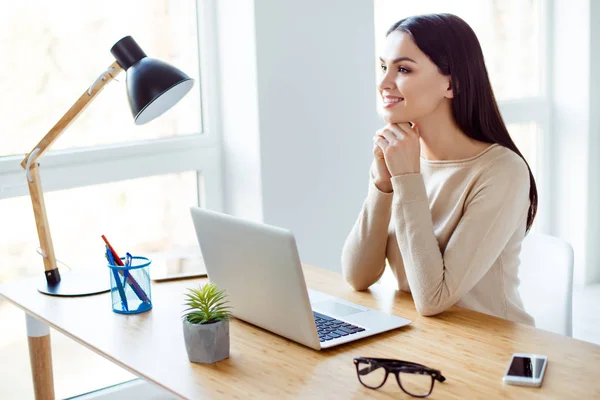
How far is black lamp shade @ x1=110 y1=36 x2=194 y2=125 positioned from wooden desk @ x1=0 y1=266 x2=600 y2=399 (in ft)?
1.37

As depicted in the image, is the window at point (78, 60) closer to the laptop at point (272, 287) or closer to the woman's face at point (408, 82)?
the laptop at point (272, 287)

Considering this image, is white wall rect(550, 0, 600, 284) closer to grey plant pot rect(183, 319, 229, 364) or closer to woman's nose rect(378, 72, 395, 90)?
woman's nose rect(378, 72, 395, 90)

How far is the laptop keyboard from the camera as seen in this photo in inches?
59.0

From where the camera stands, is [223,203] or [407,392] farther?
[223,203]

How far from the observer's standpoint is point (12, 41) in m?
2.29

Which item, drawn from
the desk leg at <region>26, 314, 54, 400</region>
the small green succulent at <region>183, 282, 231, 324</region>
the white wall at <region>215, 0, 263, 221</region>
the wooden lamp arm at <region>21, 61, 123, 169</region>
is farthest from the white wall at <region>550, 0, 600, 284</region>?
the small green succulent at <region>183, 282, 231, 324</region>

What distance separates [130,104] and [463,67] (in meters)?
0.71

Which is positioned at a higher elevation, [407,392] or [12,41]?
[12,41]

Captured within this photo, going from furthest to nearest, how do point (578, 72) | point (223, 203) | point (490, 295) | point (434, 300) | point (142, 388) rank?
point (578, 72) < point (223, 203) < point (142, 388) < point (490, 295) < point (434, 300)

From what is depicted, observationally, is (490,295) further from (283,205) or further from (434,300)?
(283,205)

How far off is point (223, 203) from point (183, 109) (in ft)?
1.14

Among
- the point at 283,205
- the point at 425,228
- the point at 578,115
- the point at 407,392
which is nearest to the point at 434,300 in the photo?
the point at 425,228

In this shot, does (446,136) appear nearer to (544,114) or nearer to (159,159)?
(159,159)

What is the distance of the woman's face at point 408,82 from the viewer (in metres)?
1.72
